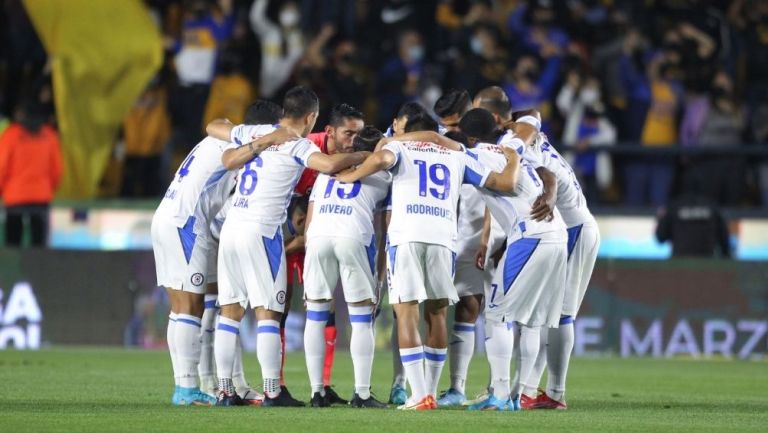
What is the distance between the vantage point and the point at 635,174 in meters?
21.9

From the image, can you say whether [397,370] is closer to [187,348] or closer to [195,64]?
[187,348]

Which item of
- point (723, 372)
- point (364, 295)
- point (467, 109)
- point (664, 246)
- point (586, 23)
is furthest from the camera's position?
point (586, 23)

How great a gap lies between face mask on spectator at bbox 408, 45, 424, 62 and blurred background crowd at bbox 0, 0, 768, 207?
0.02m

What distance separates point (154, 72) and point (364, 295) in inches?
409

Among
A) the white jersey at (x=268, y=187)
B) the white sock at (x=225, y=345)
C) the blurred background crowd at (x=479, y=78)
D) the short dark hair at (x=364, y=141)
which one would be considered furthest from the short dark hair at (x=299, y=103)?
the blurred background crowd at (x=479, y=78)

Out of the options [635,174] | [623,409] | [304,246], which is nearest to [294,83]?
[635,174]

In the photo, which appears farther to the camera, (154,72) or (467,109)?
(154,72)

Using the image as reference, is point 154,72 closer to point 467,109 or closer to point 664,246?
point 664,246

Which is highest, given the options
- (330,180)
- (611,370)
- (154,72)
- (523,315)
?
(154,72)

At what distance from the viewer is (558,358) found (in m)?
12.6

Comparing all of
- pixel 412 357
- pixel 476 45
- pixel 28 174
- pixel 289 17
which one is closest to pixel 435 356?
pixel 412 357

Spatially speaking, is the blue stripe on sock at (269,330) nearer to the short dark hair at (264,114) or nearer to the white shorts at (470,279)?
the short dark hair at (264,114)

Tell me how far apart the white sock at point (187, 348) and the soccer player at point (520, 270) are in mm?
2147

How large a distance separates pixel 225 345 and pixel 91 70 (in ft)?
33.6
